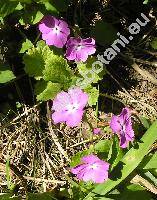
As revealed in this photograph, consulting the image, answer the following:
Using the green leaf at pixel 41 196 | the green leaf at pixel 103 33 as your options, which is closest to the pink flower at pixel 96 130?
the green leaf at pixel 41 196

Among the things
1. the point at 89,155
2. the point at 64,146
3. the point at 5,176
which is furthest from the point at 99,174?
the point at 5,176

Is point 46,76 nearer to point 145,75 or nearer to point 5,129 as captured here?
point 5,129

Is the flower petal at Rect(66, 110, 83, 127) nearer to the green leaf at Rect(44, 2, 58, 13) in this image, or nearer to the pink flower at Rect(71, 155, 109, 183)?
the pink flower at Rect(71, 155, 109, 183)

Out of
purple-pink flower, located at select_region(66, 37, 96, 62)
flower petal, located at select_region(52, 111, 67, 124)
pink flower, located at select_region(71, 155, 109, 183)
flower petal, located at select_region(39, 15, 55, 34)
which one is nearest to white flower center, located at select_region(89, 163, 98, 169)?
pink flower, located at select_region(71, 155, 109, 183)

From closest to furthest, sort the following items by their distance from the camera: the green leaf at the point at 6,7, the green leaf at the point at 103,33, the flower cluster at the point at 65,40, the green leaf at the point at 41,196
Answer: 1. the green leaf at the point at 6,7
2. the green leaf at the point at 41,196
3. the flower cluster at the point at 65,40
4. the green leaf at the point at 103,33

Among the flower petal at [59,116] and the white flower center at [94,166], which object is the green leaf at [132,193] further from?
the flower petal at [59,116]

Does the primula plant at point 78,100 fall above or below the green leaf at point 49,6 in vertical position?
below
